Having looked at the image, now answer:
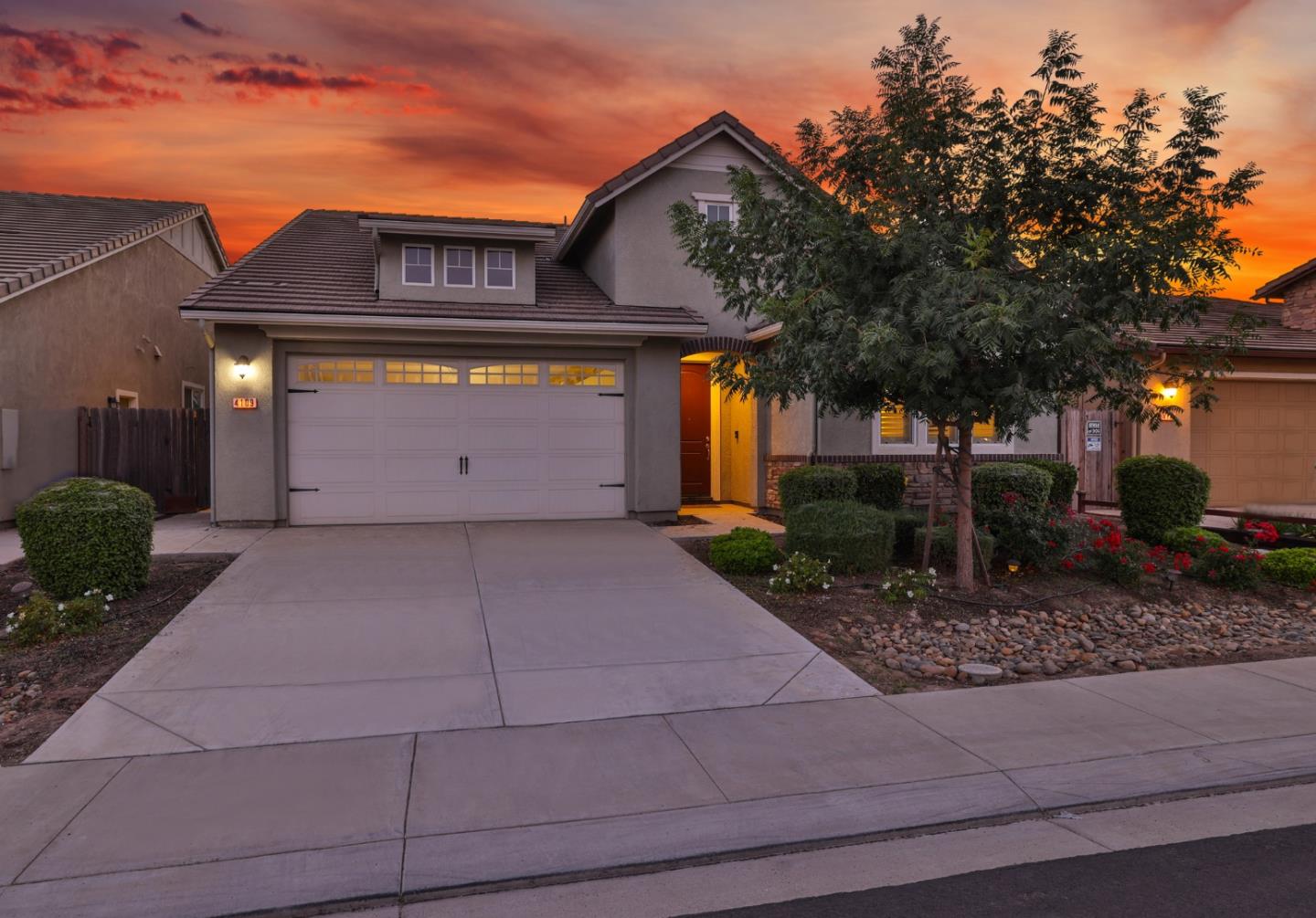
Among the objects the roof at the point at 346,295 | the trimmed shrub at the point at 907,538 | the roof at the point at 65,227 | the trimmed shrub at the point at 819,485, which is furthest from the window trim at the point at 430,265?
the trimmed shrub at the point at 907,538

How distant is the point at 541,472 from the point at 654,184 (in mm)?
5425

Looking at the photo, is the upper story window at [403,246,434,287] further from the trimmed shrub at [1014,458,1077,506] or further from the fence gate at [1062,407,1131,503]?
the fence gate at [1062,407,1131,503]

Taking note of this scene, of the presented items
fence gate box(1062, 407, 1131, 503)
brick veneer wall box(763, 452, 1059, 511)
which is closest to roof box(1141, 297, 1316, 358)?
fence gate box(1062, 407, 1131, 503)

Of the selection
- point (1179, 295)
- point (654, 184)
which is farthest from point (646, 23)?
point (1179, 295)

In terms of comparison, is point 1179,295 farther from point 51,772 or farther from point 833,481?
point 51,772

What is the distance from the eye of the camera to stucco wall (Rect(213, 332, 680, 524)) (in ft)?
38.9

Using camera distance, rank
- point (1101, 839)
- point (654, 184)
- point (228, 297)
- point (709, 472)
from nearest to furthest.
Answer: point (1101, 839), point (228, 297), point (654, 184), point (709, 472)

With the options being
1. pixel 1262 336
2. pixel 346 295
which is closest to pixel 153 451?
pixel 346 295

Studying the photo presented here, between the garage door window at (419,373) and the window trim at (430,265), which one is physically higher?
the window trim at (430,265)

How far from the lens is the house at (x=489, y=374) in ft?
39.3

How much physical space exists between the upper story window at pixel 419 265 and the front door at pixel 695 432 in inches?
209

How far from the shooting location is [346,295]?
496 inches

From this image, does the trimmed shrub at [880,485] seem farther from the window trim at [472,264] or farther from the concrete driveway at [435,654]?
the window trim at [472,264]

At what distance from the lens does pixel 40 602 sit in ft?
22.2
